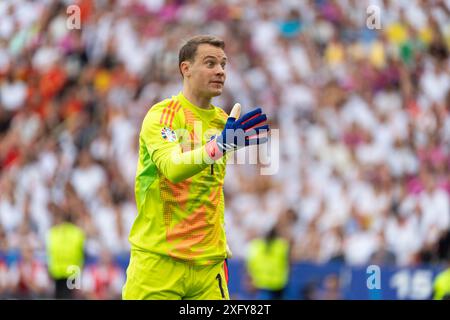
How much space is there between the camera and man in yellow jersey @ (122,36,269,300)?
19.4 ft

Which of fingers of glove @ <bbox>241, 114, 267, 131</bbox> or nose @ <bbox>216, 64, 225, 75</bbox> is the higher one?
nose @ <bbox>216, 64, 225, 75</bbox>

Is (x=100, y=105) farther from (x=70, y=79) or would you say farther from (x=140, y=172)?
(x=140, y=172)

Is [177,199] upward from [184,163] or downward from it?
downward

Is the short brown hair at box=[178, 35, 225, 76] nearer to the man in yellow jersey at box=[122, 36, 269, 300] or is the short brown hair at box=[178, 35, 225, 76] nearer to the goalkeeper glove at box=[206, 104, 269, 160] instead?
the man in yellow jersey at box=[122, 36, 269, 300]

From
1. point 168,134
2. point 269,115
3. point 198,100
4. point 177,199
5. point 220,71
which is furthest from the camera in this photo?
point 269,115

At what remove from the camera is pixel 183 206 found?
5.94 m

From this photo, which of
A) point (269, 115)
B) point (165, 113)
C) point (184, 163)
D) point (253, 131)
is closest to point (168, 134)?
point (165, 113)

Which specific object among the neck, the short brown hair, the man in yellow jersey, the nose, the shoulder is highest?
the short brown hair

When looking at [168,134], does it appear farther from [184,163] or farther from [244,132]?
[244,132]

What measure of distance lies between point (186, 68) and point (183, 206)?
0.86 meters

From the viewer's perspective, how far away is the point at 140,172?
6.02 m

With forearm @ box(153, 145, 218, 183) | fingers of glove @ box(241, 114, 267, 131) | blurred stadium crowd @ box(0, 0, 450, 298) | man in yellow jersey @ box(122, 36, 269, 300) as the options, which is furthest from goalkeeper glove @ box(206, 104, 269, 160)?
blurred stadium crowd @ box(0, 0, 450, 298)

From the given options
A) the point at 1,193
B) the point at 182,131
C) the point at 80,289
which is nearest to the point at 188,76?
the point at 182,131

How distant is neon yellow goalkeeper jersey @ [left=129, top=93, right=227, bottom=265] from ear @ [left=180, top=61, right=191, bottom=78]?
7.2 inches
